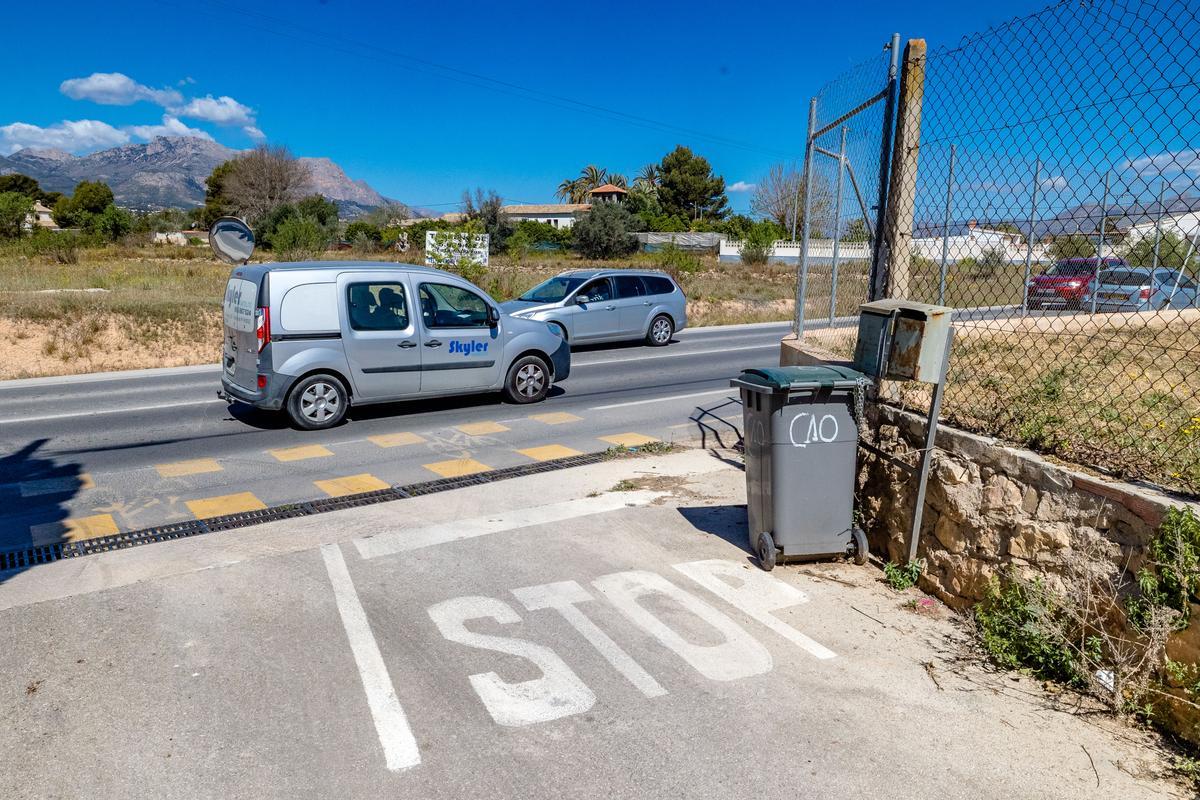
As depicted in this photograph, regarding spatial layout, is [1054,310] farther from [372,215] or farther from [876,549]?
[372,215]

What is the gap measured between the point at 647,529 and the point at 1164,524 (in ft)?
10.5

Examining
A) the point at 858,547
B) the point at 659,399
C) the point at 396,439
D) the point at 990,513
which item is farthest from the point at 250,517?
the point at 659,399

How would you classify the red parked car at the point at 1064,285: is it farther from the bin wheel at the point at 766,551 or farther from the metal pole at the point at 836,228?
the bin wheel at the point at 766,551

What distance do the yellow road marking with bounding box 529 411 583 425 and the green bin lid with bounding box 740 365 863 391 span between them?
5.66 m

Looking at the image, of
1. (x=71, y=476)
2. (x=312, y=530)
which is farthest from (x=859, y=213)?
(x=71, y=476)

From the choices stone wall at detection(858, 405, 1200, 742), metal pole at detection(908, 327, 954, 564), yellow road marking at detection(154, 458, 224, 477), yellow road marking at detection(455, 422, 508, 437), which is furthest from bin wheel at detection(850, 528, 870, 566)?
yellow road marking at detection(154, 458, 224, 477)

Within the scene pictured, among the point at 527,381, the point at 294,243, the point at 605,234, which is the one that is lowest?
the point at 527,381

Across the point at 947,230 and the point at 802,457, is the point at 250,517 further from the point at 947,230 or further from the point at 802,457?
the point at 947,230

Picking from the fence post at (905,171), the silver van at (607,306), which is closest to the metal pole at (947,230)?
the fence post at (905,171)

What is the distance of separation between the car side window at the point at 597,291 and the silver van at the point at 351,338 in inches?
234

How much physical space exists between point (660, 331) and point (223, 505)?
12279mm

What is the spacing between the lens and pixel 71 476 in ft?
25.8

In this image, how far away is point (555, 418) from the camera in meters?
10.6

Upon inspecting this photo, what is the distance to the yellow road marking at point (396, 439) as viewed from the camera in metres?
9.20
